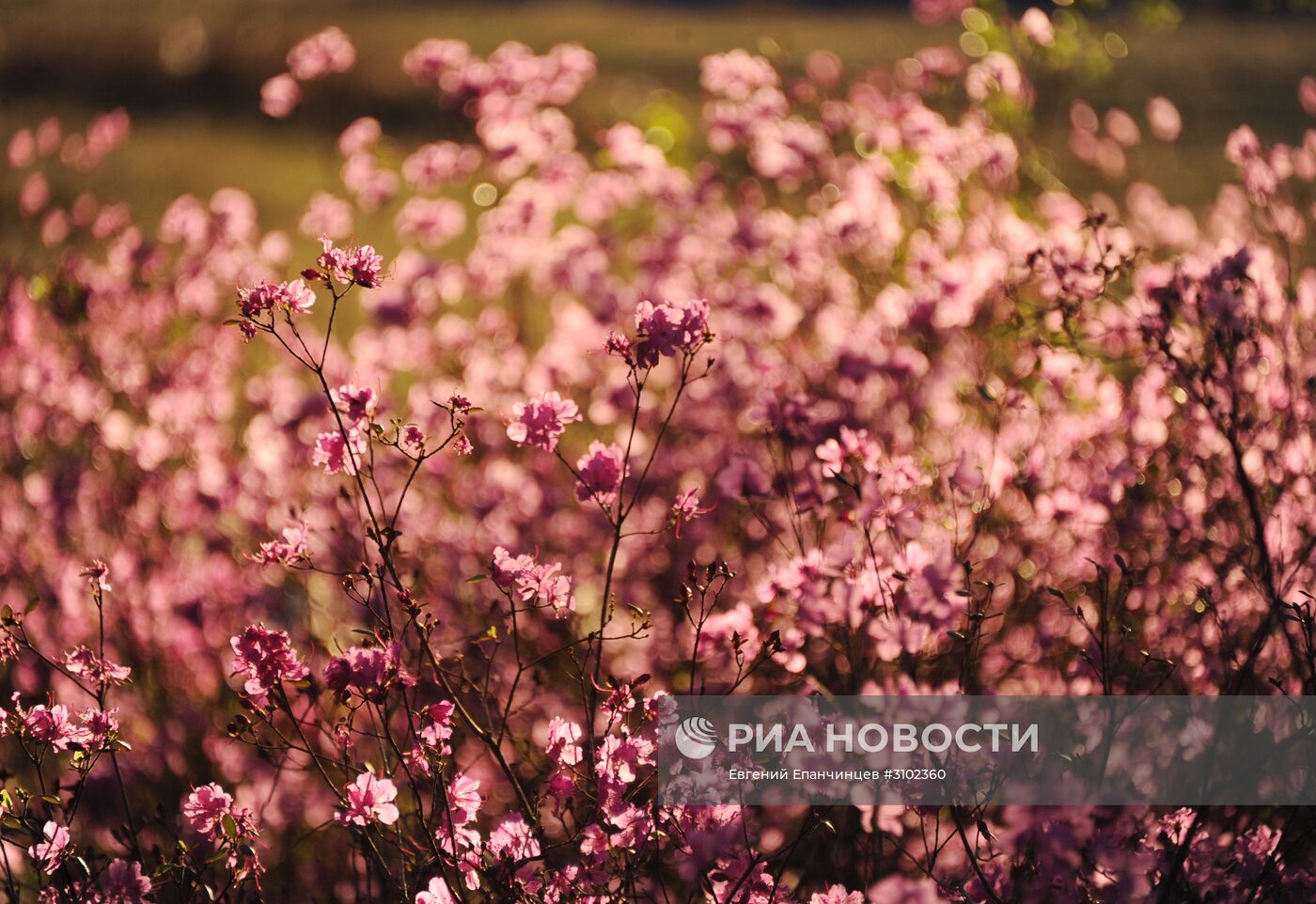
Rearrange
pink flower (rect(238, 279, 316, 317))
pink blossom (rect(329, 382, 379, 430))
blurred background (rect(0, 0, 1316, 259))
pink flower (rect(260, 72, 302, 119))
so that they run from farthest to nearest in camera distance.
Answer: blurred background (rect(0, 0, 1316, 259)), pink flower (rect(260, 72, 302, 119)), pink blossom (rect(329, 382, 379, 430)), pink flower (rect(238, 279, 316, 317))

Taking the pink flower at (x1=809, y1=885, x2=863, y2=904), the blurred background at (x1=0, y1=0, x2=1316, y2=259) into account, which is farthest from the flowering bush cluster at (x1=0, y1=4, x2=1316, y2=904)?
the blurred background at (x1=0, y1=0, x2=1316, y2=259)

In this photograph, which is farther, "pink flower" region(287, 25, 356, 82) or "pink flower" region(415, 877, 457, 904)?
"pink flower" region(287, 25, 356, 82)

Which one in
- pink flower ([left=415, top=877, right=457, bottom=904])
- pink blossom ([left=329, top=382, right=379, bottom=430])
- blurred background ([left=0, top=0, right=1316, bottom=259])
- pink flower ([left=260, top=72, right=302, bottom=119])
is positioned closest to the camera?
pink flower ([left=415, top=877, right=457, bottom=904])

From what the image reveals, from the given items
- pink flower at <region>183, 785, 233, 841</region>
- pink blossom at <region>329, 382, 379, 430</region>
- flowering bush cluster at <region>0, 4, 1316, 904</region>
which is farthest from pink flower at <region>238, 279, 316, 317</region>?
pink flower at <region>183, 785, 233, 841</region>

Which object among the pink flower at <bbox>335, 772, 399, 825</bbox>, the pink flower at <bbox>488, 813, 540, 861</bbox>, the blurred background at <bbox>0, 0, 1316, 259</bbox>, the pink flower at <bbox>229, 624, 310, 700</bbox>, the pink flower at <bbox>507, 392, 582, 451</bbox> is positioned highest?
the pink flower at <bbox>507, 392, 582, 451</bbox>

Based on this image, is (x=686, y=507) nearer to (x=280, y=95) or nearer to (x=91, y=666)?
(x=91, y=666)

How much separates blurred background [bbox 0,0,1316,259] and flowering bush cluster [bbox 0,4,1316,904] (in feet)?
23.8

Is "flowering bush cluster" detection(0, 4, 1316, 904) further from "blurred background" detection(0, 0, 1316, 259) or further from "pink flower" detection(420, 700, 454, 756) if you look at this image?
"blurred background" detection(0, 0, 1316, 259)

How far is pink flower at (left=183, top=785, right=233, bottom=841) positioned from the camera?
79.3 inches

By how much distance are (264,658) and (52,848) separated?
1.75 ft

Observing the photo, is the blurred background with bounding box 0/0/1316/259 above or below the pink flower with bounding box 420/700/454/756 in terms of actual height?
below

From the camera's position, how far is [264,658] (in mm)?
1950

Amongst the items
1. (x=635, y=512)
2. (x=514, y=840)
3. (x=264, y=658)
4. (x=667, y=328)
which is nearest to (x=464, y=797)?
(x=514, y=840)

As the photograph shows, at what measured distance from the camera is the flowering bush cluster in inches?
83.0
